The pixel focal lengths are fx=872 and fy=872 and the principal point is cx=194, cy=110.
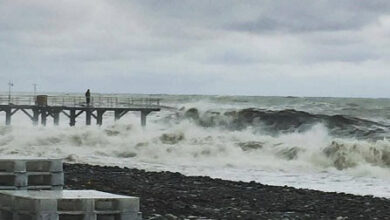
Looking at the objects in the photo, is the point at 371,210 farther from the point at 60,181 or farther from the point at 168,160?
the point at 168,160

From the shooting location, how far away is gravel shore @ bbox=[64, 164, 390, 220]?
18484mm

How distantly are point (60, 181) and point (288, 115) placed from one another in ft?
209

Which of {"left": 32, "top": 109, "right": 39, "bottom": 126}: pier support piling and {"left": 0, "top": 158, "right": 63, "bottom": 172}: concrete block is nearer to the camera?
{"left": 0, "top": 158, "right": 63, "bottom": 172}: concrete block

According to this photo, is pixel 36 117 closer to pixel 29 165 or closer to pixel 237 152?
pixel 237 152

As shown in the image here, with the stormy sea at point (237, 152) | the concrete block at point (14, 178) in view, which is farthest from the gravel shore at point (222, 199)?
the concrete block at point (14, 178)

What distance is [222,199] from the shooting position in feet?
68.4

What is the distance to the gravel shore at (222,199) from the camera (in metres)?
18.5

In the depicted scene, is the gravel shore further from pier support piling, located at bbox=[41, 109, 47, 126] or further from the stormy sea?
pier support piling, located at bbox=[41, 109, 47, 126]

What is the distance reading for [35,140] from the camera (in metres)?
49.8

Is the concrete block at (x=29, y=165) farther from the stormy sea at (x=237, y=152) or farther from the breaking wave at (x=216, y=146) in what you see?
the breaking wave at (x=216, y=146)

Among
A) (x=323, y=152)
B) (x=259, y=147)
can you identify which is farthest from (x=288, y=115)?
(x=323, y=152)

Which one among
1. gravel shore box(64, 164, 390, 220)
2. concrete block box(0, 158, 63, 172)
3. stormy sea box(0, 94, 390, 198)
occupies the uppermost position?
concrete block box(0, 158, 63, 172)

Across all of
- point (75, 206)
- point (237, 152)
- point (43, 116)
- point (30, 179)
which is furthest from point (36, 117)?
point (75, 206)

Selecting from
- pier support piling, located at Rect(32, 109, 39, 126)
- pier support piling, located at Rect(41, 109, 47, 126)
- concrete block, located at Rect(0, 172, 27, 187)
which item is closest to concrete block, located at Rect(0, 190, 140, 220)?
concrete block, located at Rect(0, 172, 27, 187)
